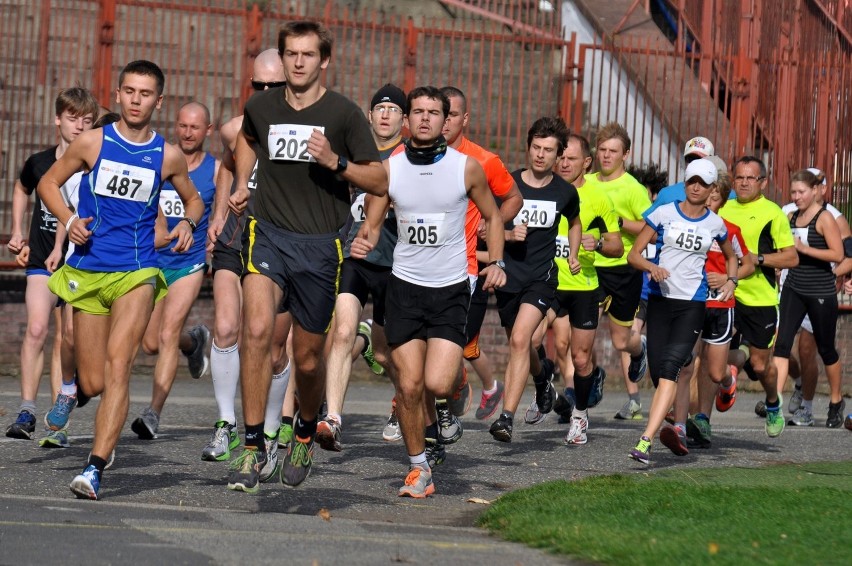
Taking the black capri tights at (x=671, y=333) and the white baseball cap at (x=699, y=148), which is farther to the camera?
the white baseball cap at (x=699, y=148)

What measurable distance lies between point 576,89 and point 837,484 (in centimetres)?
942

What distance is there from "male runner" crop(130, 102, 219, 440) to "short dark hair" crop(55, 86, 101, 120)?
0.59 m

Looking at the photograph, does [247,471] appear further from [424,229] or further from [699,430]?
[699,430]

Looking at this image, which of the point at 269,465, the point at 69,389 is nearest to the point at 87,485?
the point at 269,465

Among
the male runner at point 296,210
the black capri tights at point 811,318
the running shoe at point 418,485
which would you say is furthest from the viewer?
the black capri tights at point 811,318

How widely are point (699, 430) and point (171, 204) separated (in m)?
Answer: 3.99

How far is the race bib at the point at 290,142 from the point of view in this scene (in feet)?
25.9

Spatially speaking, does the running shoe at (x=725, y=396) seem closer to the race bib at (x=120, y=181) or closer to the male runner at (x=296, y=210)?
the male runner at (x=296, y=210)

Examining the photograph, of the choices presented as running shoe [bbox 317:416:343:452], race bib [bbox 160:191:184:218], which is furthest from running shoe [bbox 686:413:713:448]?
race bib [bbox 160:191:184:218]

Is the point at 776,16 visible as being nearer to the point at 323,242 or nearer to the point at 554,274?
the point at 554,274

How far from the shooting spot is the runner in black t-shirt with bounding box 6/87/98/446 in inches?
410

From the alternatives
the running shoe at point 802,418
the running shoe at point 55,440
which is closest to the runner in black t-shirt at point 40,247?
the running shoe at point 55,440

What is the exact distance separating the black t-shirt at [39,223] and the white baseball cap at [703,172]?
13.4 feet

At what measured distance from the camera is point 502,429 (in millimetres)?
10445
